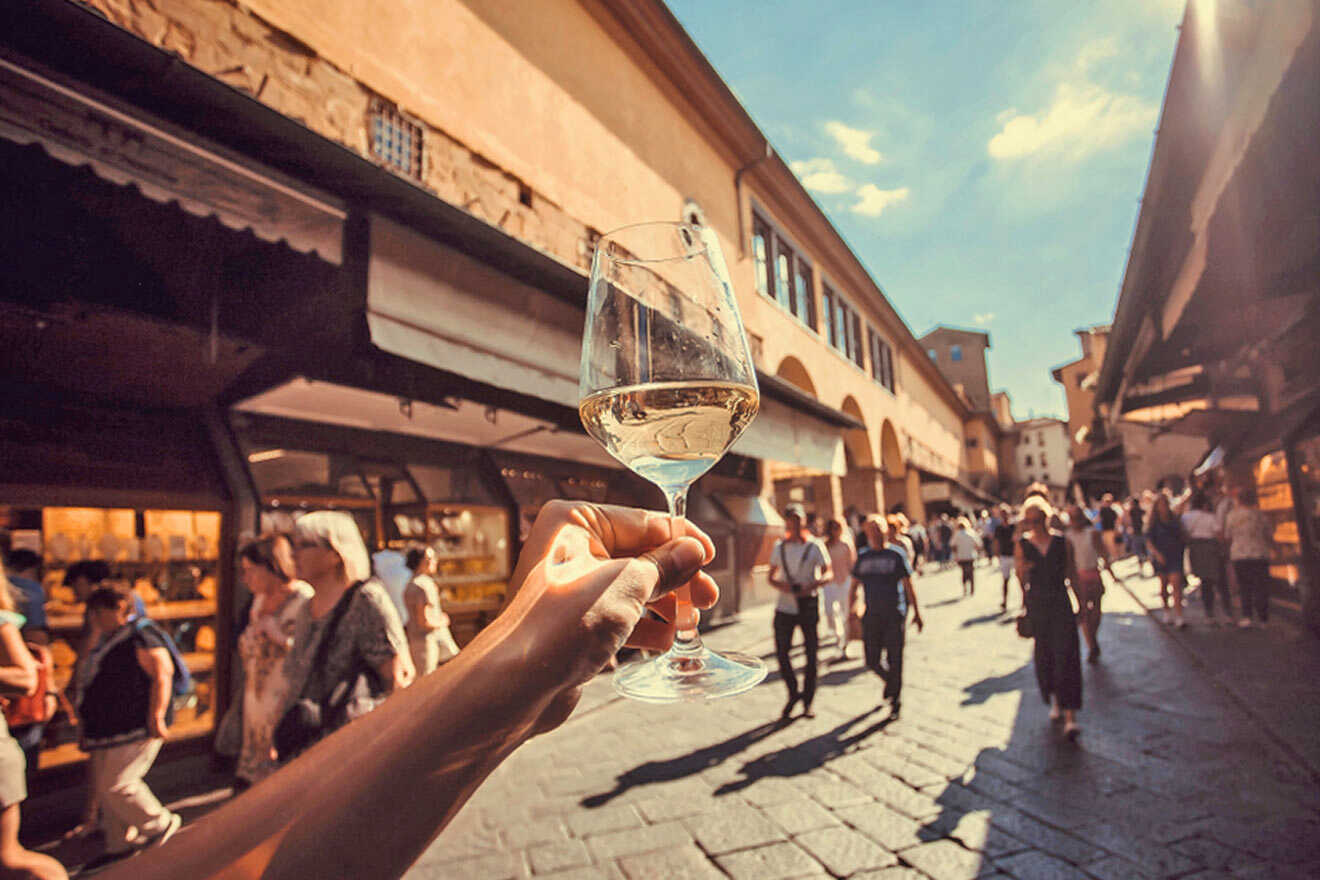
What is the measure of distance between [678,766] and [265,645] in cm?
279

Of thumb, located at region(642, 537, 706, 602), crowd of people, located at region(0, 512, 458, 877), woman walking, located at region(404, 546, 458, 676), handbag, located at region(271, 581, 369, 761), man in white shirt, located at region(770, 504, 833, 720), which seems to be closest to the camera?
thumb, located at region(642, 537, 706, 602)

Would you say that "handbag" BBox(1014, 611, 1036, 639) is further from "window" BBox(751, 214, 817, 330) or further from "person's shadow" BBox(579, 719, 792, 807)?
"window" BBox(751, 214, 817, 330)

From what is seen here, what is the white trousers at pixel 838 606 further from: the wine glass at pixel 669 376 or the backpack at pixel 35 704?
the wine glass at pixel 669 376

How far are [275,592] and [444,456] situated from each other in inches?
163

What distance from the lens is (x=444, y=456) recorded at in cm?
794

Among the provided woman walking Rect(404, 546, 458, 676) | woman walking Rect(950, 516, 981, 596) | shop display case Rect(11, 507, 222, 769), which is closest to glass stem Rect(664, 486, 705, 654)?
woman walking Rect(404, 546, 458, 676)

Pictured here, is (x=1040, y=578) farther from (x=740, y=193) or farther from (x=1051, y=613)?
(x=740, y=193)

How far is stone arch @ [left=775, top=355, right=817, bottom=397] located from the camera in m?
13.3

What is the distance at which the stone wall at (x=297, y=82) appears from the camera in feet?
12.4

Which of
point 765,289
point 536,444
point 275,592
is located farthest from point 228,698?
point 765,289

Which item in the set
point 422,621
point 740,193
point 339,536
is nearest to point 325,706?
point 339,536

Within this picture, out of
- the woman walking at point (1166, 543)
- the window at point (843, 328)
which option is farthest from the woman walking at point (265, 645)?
the window at point (843, 328)

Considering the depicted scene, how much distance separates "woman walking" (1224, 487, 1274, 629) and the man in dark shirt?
5316 mm

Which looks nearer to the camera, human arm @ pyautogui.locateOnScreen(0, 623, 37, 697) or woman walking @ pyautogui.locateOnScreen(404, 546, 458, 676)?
human arm @ pyautogui.locateOnScreen(0, 623, 37, 697)
